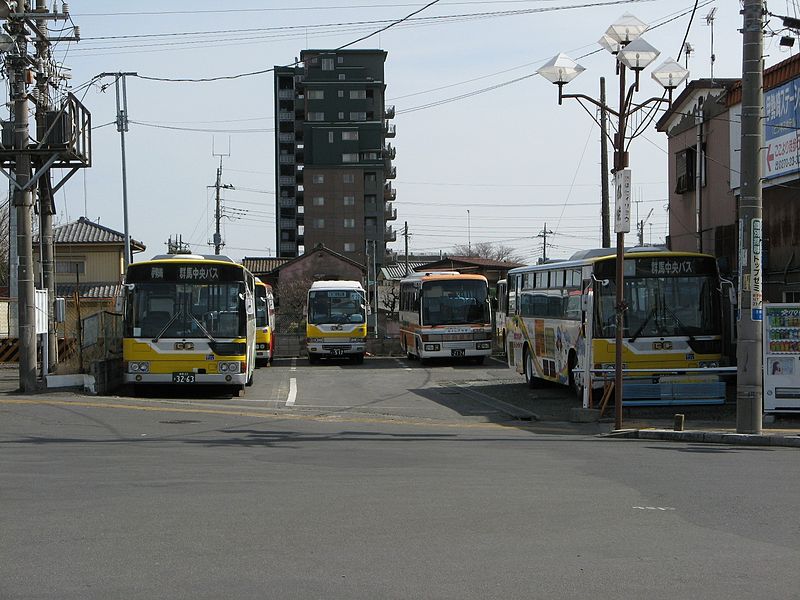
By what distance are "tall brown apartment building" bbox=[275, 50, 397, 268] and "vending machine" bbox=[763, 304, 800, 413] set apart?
76.8 meters

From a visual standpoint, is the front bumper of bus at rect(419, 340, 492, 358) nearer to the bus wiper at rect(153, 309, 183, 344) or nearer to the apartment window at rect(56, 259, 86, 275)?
the bus wiper at rect(153, 309, 183, 344)

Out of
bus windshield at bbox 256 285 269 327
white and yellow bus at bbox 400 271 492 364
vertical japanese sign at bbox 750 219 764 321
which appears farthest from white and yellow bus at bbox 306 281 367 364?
vertical japanese sign at bbox 750 219 764 321

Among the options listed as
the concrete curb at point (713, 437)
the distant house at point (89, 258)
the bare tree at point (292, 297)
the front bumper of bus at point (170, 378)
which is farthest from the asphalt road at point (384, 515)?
the bare tree at point (292, 297)

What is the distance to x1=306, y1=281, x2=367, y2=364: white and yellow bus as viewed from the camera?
3822 centimetres

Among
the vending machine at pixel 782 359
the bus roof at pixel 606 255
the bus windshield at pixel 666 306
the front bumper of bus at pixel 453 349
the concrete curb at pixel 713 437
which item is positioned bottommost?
the concrete curb at pixel 713 437

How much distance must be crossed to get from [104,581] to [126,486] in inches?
150

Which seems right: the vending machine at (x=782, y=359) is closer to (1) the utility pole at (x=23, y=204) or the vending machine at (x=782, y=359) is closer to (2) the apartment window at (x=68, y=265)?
(1) the utility pole at (x=23, y=204)

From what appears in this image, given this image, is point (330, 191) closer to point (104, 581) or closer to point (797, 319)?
point (797, 319)

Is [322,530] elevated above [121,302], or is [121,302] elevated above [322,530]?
[121,302]

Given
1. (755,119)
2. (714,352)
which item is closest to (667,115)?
(714,352)

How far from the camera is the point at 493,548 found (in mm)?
7117

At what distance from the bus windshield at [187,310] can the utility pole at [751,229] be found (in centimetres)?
1183

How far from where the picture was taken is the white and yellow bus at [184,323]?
22312mm

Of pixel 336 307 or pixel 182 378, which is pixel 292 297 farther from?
pixel 182 378
